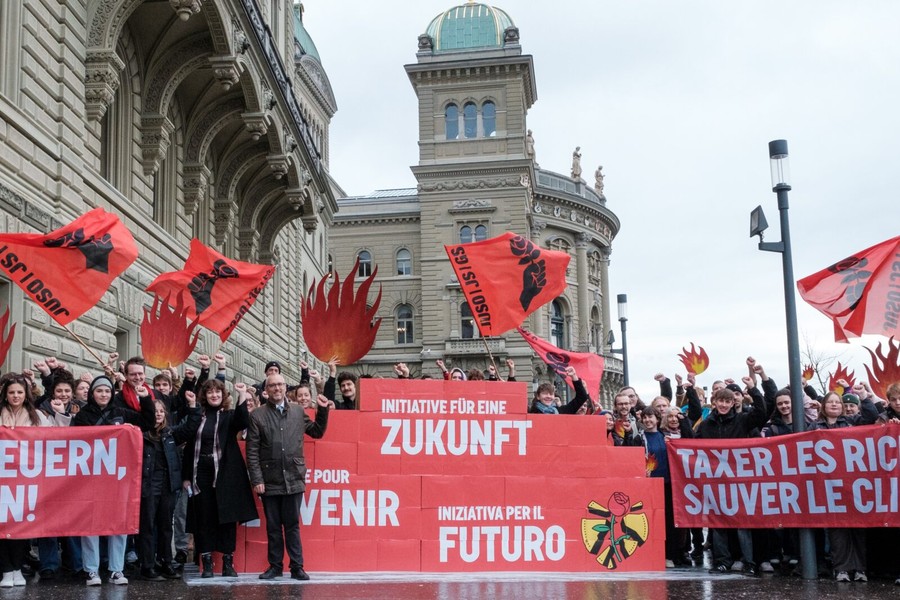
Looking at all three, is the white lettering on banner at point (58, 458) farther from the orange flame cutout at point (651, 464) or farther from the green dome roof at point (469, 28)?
the green dome roof at point (469, 28)

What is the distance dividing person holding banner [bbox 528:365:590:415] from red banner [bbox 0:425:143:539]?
14.8 ft

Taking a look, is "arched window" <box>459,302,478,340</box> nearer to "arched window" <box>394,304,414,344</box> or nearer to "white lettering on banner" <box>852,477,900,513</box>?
"arched window" <box>394,304,414,344</box>

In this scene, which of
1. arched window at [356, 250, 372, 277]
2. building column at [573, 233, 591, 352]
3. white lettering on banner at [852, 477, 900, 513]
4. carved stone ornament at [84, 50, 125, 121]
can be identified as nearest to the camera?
white lettering on banner at [852, 477, 900, 513]

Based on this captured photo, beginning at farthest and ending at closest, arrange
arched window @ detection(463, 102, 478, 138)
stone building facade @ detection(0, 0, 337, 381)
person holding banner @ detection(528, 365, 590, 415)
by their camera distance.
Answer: arched window @ detection(463, 102, 478, 138), stone building facade @ detection(0, 0, 337, 381), person holding banner @ detection(528, 365, 590, 415)

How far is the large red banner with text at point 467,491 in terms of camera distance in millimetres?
10445

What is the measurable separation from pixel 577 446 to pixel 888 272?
4.20 m

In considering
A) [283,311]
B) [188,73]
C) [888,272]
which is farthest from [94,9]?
[283,311]

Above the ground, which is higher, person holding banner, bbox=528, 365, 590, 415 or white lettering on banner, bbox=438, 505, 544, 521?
person holding banner, bbox=528, 365, 590, 415

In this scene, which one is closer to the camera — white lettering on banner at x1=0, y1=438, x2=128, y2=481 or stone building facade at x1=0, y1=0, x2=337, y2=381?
white lettering on banner at x1=0, y1=438, x2=128, y2=481

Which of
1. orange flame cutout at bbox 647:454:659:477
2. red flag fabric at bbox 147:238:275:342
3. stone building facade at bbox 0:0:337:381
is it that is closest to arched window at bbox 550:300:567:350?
stone building facade at bbox 0:0:337:381

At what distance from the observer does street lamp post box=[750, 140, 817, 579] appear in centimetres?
1053

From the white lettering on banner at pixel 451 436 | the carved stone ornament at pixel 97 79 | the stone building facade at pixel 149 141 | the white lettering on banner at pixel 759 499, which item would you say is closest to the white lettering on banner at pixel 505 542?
the white lettering on banner at pixel 451 436

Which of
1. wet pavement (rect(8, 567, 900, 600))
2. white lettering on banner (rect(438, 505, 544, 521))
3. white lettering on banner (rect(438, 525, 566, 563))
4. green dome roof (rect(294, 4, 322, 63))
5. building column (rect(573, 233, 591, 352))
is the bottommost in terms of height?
wet pavement (rect(8, 567, 900, 600))

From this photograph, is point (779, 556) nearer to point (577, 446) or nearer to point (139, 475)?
point (577, 446)
